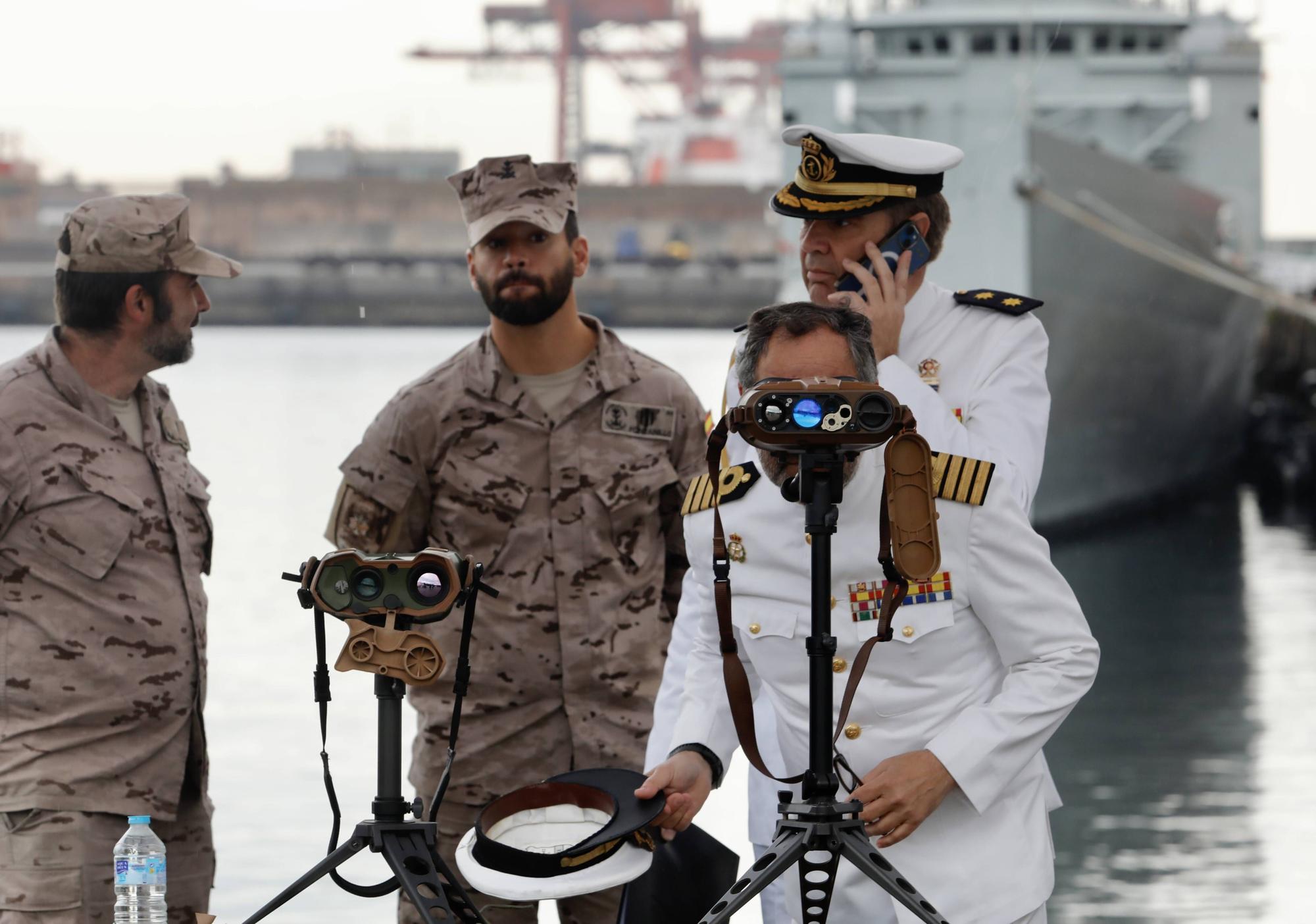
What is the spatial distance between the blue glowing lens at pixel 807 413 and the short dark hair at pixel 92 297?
59.8 inches

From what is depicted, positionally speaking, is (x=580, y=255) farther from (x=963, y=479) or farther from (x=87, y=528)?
(x=963, y=479)

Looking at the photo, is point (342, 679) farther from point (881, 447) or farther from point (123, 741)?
point (881, 447)

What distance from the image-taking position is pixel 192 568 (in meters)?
3.15

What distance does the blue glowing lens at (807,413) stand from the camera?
6.44 feet

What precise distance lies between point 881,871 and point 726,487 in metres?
0.58

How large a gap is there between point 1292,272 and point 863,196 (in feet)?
124

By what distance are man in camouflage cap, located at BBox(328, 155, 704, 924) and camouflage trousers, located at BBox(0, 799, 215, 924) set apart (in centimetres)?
61

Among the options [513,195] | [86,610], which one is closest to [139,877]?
[86,610]

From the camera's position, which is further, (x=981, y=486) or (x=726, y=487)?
(x=726, y=487)

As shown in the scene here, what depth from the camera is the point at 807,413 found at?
6.44 ft

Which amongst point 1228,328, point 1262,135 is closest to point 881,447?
point 1228,328

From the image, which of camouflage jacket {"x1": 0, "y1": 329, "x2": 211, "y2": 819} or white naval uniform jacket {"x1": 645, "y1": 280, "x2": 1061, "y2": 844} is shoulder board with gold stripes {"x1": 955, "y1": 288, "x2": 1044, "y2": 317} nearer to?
white naval uniform jacket {"x1": 645, "y1": 280, "x2": 1061, "y2": 844}

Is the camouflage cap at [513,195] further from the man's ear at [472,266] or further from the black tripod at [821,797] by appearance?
the black tripod at [821,797]

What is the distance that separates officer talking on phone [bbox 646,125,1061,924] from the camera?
2518 millimetres
